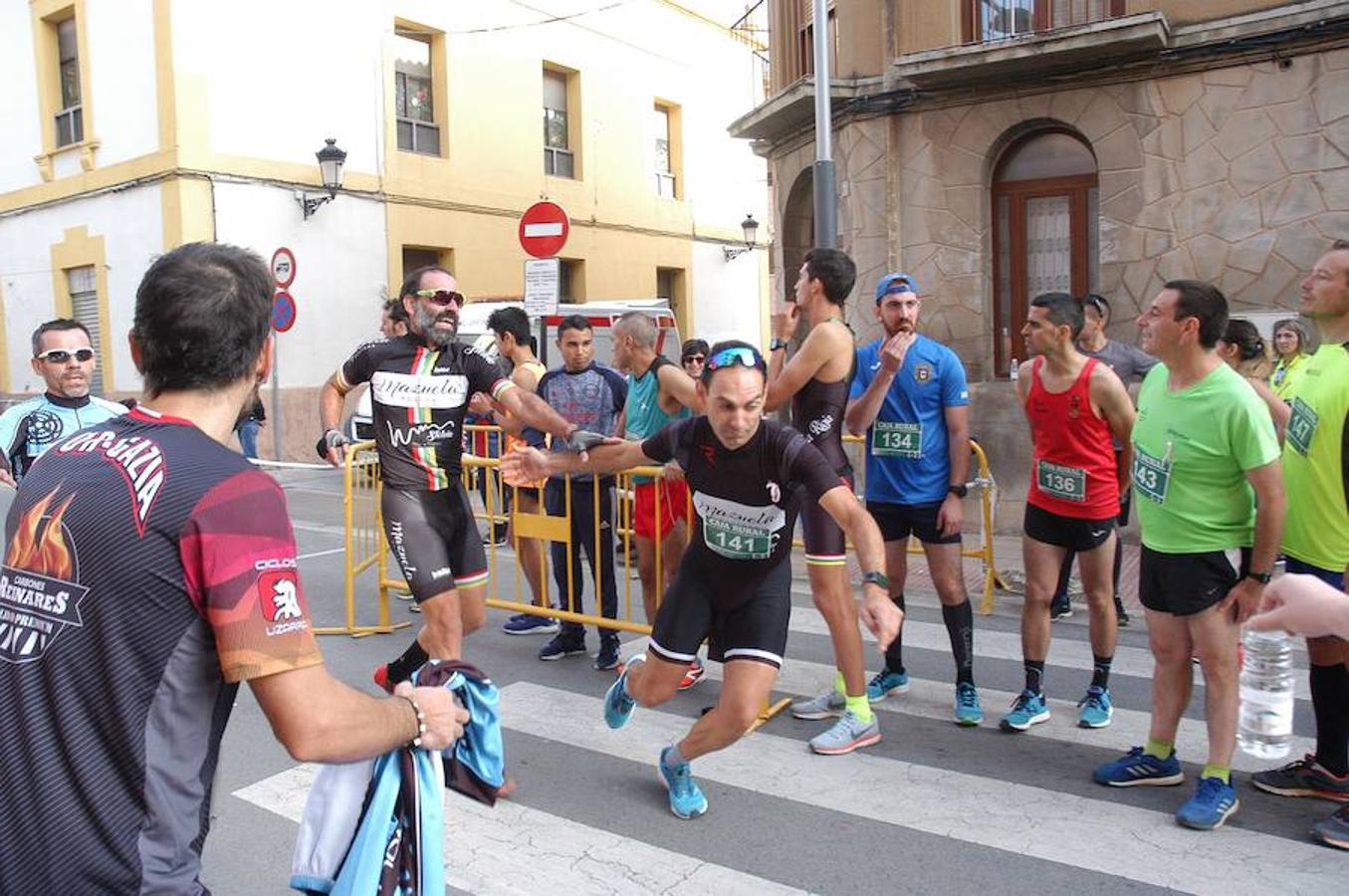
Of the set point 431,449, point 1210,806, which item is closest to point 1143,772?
point 1210,806

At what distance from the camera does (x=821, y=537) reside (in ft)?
16.7

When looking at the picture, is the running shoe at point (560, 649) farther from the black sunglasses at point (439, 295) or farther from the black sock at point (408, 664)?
the black sunglasses at point (439, 295)

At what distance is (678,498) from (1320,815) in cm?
361

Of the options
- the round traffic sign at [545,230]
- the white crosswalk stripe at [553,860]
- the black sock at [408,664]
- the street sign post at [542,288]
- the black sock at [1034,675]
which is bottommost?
the white crosswalk stripe at [553,860]

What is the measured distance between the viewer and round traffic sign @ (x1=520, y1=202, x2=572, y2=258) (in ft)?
40.3

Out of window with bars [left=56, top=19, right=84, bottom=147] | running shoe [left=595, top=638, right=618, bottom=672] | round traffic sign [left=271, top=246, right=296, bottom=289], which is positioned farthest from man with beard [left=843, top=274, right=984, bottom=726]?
window with bars [left=56, top=19, right=84, bottom=147]

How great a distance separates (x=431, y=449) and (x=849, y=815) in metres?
2.61

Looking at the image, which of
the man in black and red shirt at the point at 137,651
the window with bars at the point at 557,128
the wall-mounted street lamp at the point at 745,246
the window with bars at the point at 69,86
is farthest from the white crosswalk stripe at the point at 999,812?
the wall-mounted street lamp at the point at 745,246

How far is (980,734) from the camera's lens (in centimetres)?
527

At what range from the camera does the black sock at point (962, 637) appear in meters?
5.44

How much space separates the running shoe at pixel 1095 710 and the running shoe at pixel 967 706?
48cm

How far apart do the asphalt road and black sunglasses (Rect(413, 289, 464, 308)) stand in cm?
215

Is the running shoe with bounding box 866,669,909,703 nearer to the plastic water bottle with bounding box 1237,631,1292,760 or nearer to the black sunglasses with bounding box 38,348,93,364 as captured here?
the plastic water bottle with bounding box 1237,631,1292,760

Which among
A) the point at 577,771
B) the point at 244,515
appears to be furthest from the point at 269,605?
the point at 577,771
